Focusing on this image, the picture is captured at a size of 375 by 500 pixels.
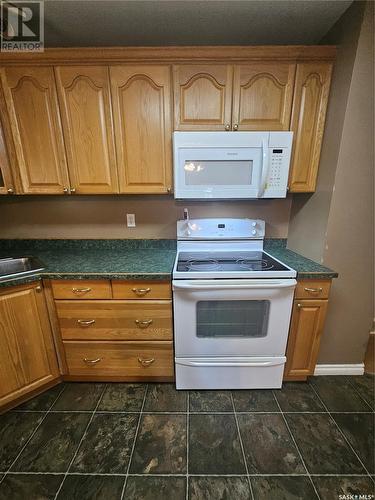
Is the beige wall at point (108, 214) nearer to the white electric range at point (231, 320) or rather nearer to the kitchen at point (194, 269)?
the kitchen at point (194, 269)

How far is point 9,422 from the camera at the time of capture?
136 cm

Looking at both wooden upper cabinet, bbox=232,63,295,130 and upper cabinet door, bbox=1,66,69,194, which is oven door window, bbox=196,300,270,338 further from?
upper cabinet door, bbox=1,66,69,194

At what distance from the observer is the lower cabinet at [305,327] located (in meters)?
1.41

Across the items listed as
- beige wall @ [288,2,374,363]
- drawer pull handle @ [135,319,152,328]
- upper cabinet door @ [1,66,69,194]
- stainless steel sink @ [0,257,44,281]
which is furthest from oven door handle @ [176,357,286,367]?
upper cabinet door @ [1,66,69,194]

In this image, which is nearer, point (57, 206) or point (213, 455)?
point (213, 455)

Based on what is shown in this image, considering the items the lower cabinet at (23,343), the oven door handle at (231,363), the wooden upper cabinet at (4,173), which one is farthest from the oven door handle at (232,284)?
the wooden upper cabinet at (4,173)

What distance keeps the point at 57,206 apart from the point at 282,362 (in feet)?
7.27

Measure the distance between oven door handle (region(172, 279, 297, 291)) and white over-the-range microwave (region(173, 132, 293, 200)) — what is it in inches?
24.0

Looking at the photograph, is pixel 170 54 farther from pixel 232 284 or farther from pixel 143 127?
pixel 232 284

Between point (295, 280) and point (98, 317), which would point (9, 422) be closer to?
point (98, 317)

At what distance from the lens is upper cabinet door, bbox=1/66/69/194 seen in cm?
141

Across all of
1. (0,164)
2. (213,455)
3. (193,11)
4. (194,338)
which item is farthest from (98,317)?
(193,11)

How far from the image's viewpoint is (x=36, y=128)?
4.86 feet

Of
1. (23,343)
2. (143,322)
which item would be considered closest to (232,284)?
(143,322)
